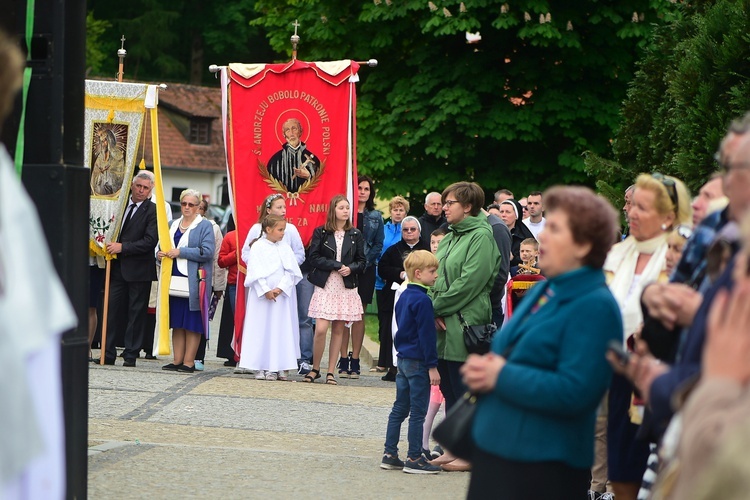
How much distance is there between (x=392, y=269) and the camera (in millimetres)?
13859

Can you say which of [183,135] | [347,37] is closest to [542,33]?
[347,37]

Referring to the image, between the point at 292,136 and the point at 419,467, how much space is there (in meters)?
6.80

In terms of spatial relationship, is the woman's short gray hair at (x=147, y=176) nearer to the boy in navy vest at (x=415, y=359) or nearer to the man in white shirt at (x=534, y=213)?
the man in white shirt at (x=534, y=213)

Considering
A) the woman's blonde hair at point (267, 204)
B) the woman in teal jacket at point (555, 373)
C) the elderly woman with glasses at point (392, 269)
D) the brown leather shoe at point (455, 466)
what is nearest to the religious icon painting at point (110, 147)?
the woman's blonde hair at point (267, 204)

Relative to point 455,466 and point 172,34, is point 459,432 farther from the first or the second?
point 172,34

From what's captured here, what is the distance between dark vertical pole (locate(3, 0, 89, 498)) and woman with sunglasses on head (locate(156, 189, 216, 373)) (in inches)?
280

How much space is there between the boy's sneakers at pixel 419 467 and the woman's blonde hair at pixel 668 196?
3519 millimetres

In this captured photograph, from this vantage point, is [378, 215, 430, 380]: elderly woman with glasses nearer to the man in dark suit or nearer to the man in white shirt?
the man in white shirt

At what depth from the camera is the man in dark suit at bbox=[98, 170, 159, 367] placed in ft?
44.5

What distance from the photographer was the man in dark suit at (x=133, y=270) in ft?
44.5

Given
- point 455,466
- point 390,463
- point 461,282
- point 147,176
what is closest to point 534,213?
point 147,176

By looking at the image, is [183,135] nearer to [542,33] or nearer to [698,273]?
[542,33]

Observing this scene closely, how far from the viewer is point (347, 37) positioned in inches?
958

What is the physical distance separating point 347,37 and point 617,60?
517cm
